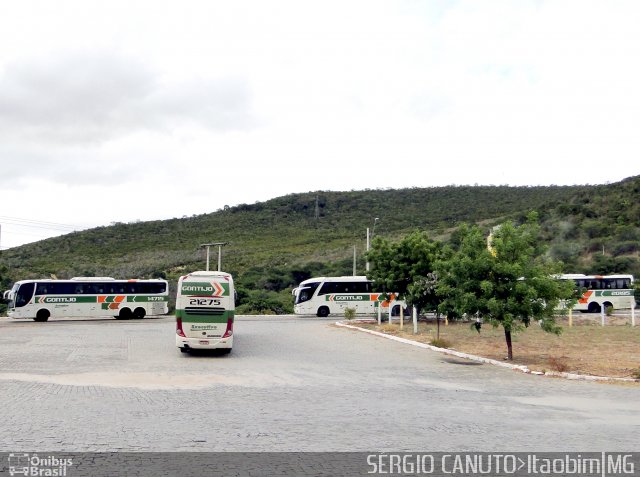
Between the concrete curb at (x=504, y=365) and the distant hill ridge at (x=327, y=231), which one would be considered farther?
the distant hill ridge at (x=327, y=231)

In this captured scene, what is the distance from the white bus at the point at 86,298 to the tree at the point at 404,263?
1913 cm

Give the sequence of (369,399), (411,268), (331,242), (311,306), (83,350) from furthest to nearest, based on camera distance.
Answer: (331,242)
(311,306)
(411,268)
(83,350)
(369,399)

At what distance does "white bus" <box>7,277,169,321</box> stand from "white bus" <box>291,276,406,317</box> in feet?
33.0

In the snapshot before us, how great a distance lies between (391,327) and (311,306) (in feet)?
44.5

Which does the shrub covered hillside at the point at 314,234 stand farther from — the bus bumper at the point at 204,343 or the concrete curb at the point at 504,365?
the bus bumper at the point at 204,343

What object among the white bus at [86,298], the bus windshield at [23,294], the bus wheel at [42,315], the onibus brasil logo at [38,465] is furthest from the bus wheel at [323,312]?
the onibus brasil logo at [38,465]

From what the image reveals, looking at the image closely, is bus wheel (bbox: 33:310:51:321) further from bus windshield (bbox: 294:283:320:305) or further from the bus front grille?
the bus front grille

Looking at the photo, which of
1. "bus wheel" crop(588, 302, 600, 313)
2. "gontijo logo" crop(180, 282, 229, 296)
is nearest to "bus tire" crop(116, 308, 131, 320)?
"gontijo logo" crop(180, 282, 229, 296)

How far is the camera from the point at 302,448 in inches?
352

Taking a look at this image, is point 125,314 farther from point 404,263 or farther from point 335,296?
point 404,263

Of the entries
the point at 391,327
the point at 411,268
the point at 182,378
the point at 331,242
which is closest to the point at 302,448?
the point at 182,378

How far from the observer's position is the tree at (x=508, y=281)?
20000 mm

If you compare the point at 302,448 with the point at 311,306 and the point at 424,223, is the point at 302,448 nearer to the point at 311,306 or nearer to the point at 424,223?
the point at 311,306

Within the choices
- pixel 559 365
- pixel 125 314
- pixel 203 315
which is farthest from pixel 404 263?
pixel 125 314
